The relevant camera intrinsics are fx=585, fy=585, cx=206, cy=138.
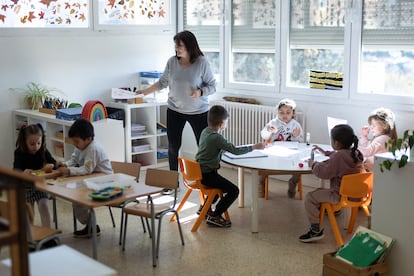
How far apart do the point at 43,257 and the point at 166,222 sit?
217 centimetres

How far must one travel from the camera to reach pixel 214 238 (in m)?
4.46

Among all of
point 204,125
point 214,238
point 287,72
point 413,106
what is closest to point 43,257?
point 214,238

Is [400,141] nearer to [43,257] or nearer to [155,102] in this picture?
[43,257]

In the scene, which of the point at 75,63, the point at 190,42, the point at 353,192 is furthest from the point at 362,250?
the point at 75,63

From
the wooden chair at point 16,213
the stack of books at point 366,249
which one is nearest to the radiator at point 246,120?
the stack of books at point 366,249

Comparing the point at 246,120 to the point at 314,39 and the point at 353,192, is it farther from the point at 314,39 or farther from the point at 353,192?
the point at 353,192

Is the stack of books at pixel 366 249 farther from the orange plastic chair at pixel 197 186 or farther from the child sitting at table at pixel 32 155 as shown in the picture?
the child sitting at table at pixel 32 155

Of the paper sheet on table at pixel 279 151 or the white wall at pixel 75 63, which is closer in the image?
the paper sheet on table at pixel 279 151

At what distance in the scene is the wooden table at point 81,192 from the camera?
11.2 ft

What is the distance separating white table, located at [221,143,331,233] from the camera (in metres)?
4.39

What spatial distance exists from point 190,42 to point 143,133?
161 cm

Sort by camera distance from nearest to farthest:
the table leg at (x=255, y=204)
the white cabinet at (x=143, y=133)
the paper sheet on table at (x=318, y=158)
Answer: the table leg at (x=255, y=204) → the paper sheet on table at (x=318, y=158) → the white cabinet at (x=143, y=133)

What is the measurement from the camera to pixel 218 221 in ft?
15.4

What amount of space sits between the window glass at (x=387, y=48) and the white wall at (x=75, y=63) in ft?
8.88
